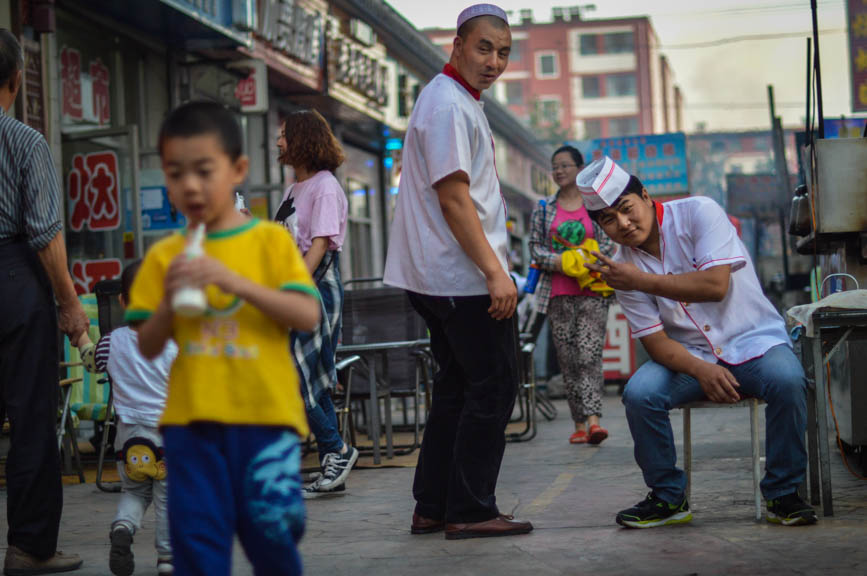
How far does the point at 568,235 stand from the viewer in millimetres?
8914

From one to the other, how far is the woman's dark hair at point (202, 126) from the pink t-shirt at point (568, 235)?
19.8 feet

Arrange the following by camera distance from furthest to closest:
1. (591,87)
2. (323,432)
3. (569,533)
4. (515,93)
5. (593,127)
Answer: (593,127), (515,93), (591,87), (323,432), (569,533)

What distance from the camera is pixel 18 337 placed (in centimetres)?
448

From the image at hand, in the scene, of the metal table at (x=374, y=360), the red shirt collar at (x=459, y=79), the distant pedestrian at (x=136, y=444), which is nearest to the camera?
the distant pedestrian at (x=136, y=444)

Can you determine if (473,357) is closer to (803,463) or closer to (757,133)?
(803,463)

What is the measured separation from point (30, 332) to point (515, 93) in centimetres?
8347

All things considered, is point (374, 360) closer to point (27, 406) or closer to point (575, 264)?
point (575, 264)

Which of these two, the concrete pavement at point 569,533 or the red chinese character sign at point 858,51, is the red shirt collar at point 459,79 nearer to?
the concrete pavement at point 569,533

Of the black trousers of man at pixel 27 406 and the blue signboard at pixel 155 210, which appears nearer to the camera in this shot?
the black trousers of man at pixel 27 406

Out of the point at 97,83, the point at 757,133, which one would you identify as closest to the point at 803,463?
the point at 97,83

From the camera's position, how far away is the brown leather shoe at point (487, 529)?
4.77 m

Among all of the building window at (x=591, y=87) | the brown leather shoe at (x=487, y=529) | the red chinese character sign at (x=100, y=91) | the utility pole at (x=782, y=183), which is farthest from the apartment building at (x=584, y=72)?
the brown leather shoe at (x=487, y=529)

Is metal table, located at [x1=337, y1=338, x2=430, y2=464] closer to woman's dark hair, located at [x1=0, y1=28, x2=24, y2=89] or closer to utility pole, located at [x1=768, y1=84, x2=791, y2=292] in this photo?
woman's dark hair, located at [x1=0, y1=28, x2=24, y2=89]

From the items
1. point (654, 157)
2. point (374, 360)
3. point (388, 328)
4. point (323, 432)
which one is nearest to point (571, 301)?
point (388, 328)
